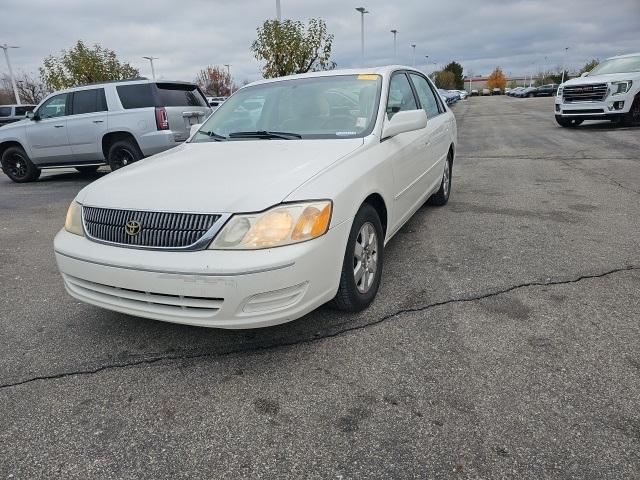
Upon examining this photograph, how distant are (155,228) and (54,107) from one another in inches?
329

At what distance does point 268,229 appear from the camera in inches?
97.4

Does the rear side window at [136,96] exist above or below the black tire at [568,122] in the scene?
above

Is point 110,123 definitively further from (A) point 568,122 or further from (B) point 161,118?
(A) point 568,122

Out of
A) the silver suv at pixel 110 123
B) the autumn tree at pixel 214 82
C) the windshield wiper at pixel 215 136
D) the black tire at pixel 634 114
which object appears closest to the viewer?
the windshield wiper at pixel 215 136

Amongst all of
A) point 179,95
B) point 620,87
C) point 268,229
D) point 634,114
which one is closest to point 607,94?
point 620,87

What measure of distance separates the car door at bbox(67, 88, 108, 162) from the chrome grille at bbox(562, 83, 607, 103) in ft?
40.0

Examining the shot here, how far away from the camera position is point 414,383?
2477 mm

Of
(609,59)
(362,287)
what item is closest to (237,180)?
(362,287)

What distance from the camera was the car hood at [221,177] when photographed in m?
2.56

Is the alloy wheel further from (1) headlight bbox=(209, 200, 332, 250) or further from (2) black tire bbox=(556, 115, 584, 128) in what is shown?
(2) black tire bbox=(556, 115, 584, 128)

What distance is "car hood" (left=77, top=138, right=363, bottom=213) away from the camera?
8.40 feet

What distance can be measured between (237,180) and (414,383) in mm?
1458

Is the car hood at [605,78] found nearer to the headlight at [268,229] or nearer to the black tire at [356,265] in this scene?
the black tire at [356,265]

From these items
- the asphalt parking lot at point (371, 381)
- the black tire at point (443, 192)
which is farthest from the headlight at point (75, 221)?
the black tire at point (443, 192)
